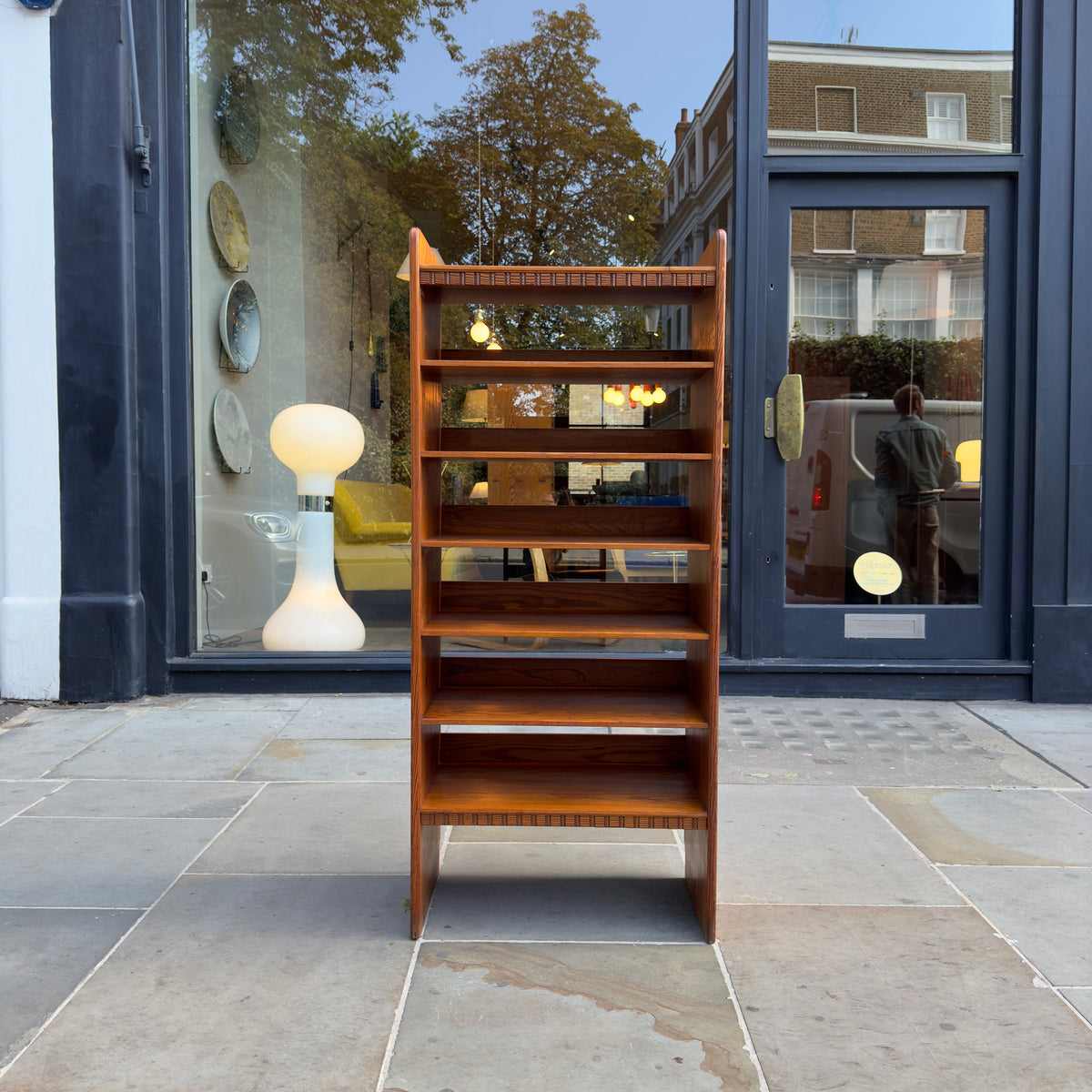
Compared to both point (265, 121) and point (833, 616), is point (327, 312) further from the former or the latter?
point (833, 616)

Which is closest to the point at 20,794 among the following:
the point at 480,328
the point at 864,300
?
the point at 480,328

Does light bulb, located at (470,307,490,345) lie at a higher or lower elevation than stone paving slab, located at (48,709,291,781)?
higher

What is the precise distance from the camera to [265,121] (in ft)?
21.3

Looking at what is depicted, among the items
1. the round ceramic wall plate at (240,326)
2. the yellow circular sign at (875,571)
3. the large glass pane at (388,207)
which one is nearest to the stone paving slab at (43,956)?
the large glass pane at (388,207)

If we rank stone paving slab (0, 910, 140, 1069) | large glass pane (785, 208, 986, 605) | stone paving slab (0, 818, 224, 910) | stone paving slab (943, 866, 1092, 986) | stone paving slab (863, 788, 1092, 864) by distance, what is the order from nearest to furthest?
stone paving slab (0, 910, 140, 1069) → stone paving slab (943, 866, 1092, 986) → stone paving slab (0, 818, 224, 910) → stone paving slab (863, 788, 1092, 864) → large glass pane (785, 208, 986, 605)

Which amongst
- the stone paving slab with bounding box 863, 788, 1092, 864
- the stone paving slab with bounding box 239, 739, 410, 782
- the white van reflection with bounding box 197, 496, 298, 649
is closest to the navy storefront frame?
the white van reflection with bounding box 197, 496, 298, 649

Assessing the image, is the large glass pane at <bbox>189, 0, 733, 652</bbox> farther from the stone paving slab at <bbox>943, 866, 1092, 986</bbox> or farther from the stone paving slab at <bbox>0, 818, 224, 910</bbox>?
the stone paving slab at <bbox>943, 866, 1092, 986</bbox>

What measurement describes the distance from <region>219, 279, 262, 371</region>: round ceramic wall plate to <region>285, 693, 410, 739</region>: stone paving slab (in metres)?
2.26

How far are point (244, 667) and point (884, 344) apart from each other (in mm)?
4214

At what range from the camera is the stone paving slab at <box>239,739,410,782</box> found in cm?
427

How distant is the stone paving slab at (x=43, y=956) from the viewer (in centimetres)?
234

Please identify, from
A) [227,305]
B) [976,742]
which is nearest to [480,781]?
[976,742]

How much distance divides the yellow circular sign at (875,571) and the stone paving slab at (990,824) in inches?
73.9

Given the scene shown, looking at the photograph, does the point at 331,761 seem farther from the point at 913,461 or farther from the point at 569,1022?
the point at 913,461
